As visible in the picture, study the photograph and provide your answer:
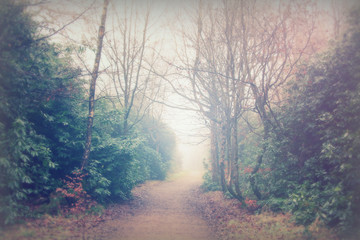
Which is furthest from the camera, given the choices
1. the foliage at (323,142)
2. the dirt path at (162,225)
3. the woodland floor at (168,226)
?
the dirt path at (162,225)

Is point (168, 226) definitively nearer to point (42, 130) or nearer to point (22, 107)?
point (42, 130)

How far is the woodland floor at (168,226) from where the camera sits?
17.7 feet

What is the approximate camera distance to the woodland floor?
17.7ft

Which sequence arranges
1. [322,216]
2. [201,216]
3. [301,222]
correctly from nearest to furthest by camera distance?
[322,216]
[301,222]
[201,216]

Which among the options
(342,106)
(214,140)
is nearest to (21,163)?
(342,106)

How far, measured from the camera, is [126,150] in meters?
9.74

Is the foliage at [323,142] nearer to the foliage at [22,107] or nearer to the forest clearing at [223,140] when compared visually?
the forest clearing at [223,140]

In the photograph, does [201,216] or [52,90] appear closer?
[52,90]

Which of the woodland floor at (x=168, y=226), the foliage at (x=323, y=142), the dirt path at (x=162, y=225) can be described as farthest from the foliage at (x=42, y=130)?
the foliage at (x=323, y=142)

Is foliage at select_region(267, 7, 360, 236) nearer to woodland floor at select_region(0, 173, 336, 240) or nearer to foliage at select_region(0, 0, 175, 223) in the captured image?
woodland floor at select_region(0, 173, 336, 240)

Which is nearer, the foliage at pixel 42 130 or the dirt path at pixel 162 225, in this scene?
the foliage at pixel 42 130

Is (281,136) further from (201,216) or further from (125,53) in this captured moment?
(125,53)

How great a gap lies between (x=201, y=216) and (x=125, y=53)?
10.9 meters

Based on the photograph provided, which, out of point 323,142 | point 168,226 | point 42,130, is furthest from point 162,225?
point 323,142
